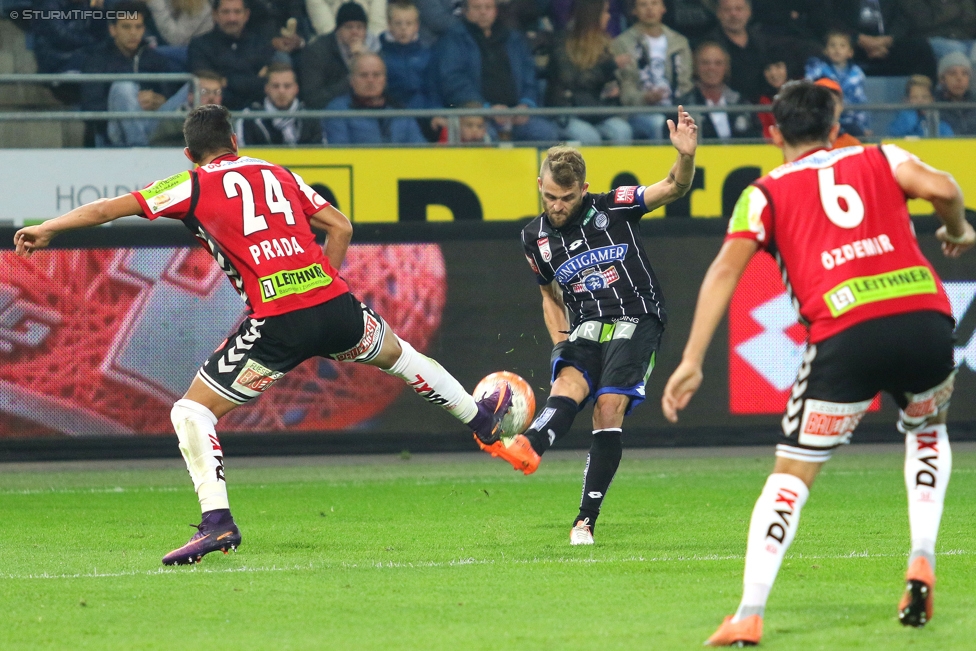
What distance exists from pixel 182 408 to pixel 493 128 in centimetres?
830

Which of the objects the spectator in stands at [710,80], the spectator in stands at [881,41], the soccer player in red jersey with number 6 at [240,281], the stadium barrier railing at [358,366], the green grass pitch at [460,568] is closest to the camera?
the green grass pitch at [460,568]

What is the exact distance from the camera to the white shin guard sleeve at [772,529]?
4477 millimetres

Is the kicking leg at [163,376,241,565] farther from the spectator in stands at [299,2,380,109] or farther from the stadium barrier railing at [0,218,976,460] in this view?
the spectator in stands at [299,2,380,109]

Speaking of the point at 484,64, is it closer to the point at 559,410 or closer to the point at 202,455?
the point at 559,410

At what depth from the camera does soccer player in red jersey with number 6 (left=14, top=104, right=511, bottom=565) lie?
21.5 feet

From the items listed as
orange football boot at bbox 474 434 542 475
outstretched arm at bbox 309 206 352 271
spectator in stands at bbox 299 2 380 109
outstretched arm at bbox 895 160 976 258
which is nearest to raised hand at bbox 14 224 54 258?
outstretched arm at bbox 309 206 352 271

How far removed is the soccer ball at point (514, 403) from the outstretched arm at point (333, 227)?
1.16m

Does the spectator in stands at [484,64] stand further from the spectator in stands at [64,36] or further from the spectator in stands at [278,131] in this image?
the spectator in stands at [64,36]

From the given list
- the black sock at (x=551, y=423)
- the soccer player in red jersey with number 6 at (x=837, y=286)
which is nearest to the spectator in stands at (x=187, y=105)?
the black sock at (x=551, y=423)

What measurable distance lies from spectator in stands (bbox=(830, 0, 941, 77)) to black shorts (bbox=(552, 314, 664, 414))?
10.1m

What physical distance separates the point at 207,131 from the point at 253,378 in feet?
4.11

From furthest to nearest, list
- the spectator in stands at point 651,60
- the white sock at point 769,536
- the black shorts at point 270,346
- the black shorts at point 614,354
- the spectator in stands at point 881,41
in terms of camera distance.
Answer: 1. the spectator in stands at point 881,41
2. the spectator in stands at point 651,60
3. the black shorts at point 614,354
4. the black shorts at point 270,346
5. the white sock at point 769,536

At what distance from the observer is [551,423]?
23.5 feet

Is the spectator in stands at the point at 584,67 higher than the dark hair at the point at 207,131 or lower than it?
lower
